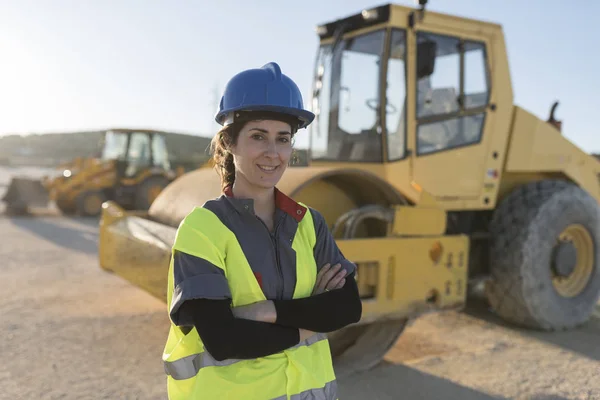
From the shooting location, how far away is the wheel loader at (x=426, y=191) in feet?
13.4

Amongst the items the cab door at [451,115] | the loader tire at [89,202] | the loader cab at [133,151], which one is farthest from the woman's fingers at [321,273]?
the loader tire at [89,202]

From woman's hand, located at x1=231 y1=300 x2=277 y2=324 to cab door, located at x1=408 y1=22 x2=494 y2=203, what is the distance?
3267 mm

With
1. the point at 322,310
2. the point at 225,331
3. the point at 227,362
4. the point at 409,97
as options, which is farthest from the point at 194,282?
the point at 409,97

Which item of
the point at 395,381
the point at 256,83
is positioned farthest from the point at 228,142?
the point at 395,381

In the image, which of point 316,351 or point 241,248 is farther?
point 316,351

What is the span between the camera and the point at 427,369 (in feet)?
13.6

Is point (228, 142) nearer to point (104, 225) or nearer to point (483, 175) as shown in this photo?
point (104, 225)

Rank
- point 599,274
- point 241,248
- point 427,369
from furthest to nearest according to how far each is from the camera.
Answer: point 599,274 < point 427,369 < point 241,248

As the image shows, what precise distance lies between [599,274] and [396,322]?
8.74 feet

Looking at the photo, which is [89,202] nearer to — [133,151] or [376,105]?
[133,151]

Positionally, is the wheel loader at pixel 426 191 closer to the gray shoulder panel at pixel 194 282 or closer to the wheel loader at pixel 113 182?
the gray shoulder panel at pixel 194 282

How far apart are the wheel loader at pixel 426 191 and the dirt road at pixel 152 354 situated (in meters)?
0.35

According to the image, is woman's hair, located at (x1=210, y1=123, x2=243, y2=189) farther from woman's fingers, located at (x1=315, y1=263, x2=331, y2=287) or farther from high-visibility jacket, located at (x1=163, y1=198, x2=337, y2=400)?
woman's fingers, located at (x1=315, y1=263, x2=331, y2=287)

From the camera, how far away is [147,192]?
14.0m
